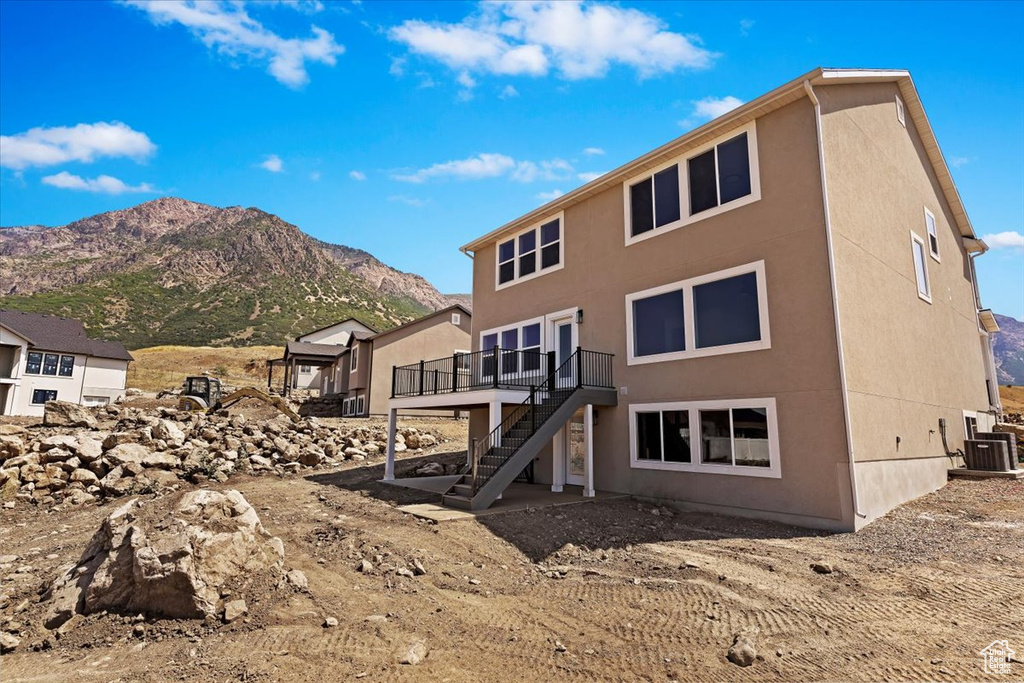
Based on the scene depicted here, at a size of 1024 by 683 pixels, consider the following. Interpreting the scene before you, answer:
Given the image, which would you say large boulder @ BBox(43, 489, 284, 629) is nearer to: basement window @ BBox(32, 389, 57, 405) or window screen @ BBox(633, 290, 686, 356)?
window screen @ BBox(633, 290, 686, 356)

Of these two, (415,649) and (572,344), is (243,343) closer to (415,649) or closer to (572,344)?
(572,344)

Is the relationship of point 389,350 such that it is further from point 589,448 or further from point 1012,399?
point 1012,399

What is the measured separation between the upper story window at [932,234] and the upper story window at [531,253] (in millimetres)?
10207

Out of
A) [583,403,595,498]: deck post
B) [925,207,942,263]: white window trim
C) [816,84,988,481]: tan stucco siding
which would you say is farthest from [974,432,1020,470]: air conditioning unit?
[583,403,595,498]: deck post

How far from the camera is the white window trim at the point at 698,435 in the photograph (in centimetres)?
980

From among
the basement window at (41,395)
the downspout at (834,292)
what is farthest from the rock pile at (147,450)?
the basement window at (41,395)

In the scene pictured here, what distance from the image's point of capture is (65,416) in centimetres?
1658

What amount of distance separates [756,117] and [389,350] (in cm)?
2214

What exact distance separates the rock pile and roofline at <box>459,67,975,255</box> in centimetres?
843

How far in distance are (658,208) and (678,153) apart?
50.4 inches

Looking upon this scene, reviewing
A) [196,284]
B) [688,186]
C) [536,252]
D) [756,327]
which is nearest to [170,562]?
[756,327]

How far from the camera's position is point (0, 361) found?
3048 centimetres

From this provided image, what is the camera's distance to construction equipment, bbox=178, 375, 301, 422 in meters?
23.1

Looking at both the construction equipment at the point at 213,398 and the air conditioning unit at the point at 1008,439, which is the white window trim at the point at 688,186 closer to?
the air conditioning unit at the point at 1008,439
